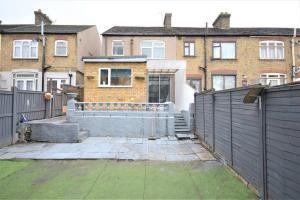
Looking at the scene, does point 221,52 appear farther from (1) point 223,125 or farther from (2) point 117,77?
(1) point 223,125

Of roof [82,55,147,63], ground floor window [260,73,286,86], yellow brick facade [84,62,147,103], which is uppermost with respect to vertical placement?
roof [82,55,147,63]

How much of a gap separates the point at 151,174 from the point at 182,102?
11203mm

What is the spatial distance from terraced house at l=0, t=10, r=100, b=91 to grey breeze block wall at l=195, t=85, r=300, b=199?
640 inches

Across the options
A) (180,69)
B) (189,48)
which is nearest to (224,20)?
(189,48)

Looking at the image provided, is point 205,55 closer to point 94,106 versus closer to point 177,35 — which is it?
point 177,35

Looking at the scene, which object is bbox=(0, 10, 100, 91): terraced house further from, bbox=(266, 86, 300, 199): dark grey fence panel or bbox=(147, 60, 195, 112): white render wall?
bbox=(266, 86, 300, 199): dark grey fence panel

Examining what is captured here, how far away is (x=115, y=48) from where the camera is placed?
21484mm

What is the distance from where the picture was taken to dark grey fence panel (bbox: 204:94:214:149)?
8.68 m

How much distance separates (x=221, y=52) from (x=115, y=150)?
16.0 meters

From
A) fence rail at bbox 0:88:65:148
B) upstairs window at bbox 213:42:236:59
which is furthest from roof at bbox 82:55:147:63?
upstairs window at bbox 213:42:236:59

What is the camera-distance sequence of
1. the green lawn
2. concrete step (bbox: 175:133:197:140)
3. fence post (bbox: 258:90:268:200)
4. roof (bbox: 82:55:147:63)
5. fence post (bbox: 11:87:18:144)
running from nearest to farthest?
1. fence post (bbox: 258:90:268:200)
2. the green lawn
3. fence post (bbox: 11:87:18:144)
4. concrete step (bbox: 175:133:197:140)
5. roof (bbox: 82:55:147:63)

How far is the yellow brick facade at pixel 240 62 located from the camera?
2130cm

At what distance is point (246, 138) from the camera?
17.6 ft

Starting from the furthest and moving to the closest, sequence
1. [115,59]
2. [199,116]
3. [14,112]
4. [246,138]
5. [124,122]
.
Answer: [115,59], [124,122], [199,116], [14,112], [246,138]
